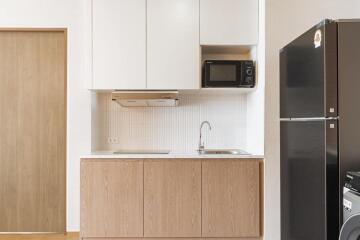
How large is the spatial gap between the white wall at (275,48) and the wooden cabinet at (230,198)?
11cm

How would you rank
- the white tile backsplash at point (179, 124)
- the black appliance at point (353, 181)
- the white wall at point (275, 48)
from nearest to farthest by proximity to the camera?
the black appliance at point (353, 181) → the white wall at point (275, 48) → the white tile backsplash at point (179, 124)

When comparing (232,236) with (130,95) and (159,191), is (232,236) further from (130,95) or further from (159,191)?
(130,95)

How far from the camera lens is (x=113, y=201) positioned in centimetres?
256

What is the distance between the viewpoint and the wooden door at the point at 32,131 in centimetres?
303

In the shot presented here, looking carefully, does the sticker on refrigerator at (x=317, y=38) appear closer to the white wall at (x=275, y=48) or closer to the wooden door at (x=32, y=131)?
the white wall at (x=275, y=48)

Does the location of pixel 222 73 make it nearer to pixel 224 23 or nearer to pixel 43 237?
pixel 224 23

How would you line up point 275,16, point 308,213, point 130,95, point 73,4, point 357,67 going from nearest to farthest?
point 357,67 < point 308,213 < point 275,16 < point 130,95 < point 73,4

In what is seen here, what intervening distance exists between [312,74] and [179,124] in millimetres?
1711

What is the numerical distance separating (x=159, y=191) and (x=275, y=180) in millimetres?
1010

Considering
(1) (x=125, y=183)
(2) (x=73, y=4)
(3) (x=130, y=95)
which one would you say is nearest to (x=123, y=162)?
(1) (x=125, y=183)

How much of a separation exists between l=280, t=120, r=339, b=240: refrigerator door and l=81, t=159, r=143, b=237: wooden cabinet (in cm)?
123

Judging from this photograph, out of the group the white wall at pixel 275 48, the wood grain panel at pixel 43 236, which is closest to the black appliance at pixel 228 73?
the white wall at pixel 275 48

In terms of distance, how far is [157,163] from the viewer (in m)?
2.56

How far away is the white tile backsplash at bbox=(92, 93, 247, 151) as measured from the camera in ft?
10.2
